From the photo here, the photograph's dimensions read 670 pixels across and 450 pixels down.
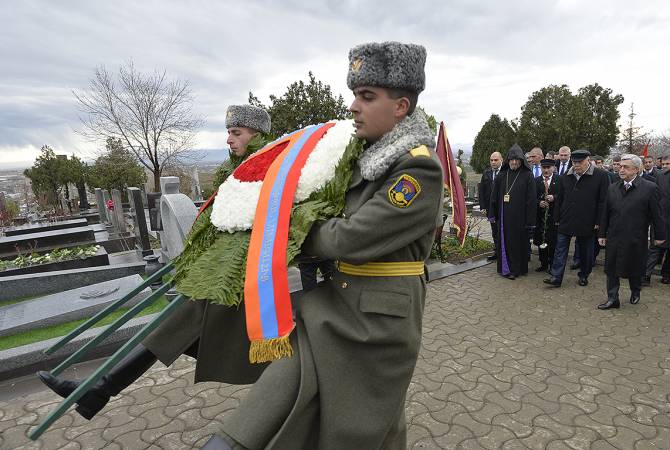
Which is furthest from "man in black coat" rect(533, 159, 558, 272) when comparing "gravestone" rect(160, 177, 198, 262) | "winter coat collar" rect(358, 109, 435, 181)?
"winter coat collar" rect(358, 109, 435, 181)

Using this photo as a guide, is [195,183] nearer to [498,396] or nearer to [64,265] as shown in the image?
[64,265]

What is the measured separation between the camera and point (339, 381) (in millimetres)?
1631

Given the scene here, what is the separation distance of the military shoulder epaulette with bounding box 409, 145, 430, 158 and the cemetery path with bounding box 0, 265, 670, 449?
223 cm

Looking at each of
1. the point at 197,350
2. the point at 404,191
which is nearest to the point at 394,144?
the point at 404,191

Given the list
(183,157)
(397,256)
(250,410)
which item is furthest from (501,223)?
(183,157)

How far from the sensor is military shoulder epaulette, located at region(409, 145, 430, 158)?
1.61 m

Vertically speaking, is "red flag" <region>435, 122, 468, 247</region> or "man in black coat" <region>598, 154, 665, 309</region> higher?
"red flag" <region>435, 122, 468, 247</region>

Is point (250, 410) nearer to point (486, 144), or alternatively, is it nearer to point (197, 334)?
point (197, 334)

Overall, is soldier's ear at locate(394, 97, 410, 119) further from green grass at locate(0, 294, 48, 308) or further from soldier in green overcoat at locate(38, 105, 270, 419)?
green grass at locate(0, 294, 48, 308)

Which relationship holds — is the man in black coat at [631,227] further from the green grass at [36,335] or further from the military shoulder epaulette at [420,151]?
the green grass at [36,335]

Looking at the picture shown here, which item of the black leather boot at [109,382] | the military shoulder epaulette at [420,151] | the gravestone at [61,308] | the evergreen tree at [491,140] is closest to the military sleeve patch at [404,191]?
the military shoulder epaulette at [420,151]

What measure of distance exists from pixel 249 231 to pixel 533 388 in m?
3.10

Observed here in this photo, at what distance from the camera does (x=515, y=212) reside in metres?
7.01

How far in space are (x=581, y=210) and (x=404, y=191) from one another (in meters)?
5.91
